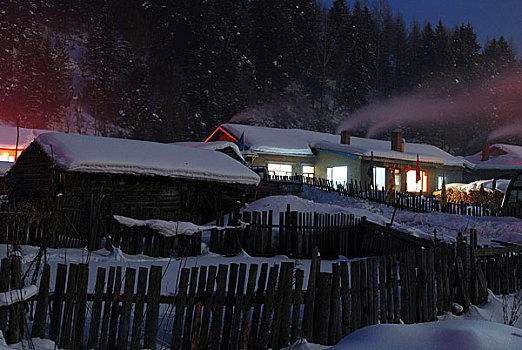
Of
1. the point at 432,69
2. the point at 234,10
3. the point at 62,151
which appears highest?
the point at 234,10

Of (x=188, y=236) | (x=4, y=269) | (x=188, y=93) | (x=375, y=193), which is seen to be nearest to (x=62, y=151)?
(x=188, y=236)

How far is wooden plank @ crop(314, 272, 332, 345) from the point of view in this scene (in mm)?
4500

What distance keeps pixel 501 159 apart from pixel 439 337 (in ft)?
141

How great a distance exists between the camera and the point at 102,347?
3.91 m

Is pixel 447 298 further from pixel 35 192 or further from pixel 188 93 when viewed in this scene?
pixel 188 93

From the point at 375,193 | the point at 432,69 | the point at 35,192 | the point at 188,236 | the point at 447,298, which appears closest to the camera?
the point at 447,298

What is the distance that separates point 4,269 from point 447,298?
6057mm

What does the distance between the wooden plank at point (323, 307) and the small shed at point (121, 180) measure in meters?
6.53

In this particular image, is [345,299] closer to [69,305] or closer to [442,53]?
[69,305]

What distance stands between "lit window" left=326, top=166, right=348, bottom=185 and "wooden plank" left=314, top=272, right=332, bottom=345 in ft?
Result: 89.3

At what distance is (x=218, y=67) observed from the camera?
159 feet

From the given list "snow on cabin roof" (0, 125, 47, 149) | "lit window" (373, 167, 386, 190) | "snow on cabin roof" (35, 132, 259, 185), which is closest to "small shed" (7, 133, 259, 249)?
"snow on cabin roof" (35, 132, 259, 185)

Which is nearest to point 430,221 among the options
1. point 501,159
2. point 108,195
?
point 108,195

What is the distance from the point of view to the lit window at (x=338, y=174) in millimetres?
31453
